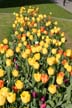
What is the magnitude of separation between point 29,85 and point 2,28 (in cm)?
701

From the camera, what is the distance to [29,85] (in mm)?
4680

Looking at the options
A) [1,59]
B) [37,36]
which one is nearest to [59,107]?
[1,59]

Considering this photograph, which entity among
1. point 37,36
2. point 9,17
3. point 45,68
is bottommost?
point 9,17

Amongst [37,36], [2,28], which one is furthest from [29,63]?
[2,28]

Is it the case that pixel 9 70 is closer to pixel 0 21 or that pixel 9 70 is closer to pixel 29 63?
pixel 29 63

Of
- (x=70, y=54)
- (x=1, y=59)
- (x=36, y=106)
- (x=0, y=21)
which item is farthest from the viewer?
(x=0, y=21)

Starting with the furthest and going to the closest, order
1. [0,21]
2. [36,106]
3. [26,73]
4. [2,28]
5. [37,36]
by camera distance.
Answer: [0,21] → [2,28] → [37,36] → [26,73] → [36,106]

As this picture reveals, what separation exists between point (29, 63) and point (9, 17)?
8.41 metres

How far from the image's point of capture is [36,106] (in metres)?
4.09

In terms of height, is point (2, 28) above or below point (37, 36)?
below

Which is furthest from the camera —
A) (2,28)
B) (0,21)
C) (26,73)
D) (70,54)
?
(0,21)

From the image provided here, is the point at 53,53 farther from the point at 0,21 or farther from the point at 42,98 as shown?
the point at 0,21

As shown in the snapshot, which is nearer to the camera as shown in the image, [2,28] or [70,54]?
[70,54]

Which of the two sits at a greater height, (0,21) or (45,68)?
(45,68)
